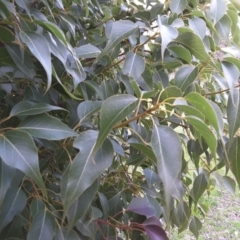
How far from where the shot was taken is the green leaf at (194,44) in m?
0.63

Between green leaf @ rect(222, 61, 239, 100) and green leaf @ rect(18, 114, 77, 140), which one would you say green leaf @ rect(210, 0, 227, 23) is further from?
green leaf @ rect(18, 114, 77, 140)

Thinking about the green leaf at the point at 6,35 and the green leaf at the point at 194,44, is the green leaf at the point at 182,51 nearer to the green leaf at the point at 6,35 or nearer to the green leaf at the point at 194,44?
the green leaf at the point at 194,44

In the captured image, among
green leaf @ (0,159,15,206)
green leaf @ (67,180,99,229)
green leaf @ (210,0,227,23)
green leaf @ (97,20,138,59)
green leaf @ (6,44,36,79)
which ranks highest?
green leaf @ (6,44,36,79)

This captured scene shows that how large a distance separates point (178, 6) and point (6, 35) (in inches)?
14.6

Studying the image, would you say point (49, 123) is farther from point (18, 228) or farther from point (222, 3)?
point (222, 3)

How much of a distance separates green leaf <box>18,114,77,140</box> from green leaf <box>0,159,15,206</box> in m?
0.06

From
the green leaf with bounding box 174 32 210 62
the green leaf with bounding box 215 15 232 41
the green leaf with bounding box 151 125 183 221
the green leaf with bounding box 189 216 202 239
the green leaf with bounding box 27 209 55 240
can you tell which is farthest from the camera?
the green leaf with bounding box 189 216 202 239

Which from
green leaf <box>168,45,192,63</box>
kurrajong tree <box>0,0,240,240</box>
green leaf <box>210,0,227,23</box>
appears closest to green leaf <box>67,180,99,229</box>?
kurrajong tree <box>0,0,240,240</box>

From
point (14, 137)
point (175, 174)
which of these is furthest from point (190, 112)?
point (14, 137)

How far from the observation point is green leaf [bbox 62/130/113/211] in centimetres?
42

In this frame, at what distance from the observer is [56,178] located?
0.77 m

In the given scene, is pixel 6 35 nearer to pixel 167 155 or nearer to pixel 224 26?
pixel 167 155

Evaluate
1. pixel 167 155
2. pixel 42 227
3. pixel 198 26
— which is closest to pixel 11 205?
pixel 42 227

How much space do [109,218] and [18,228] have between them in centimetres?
21
